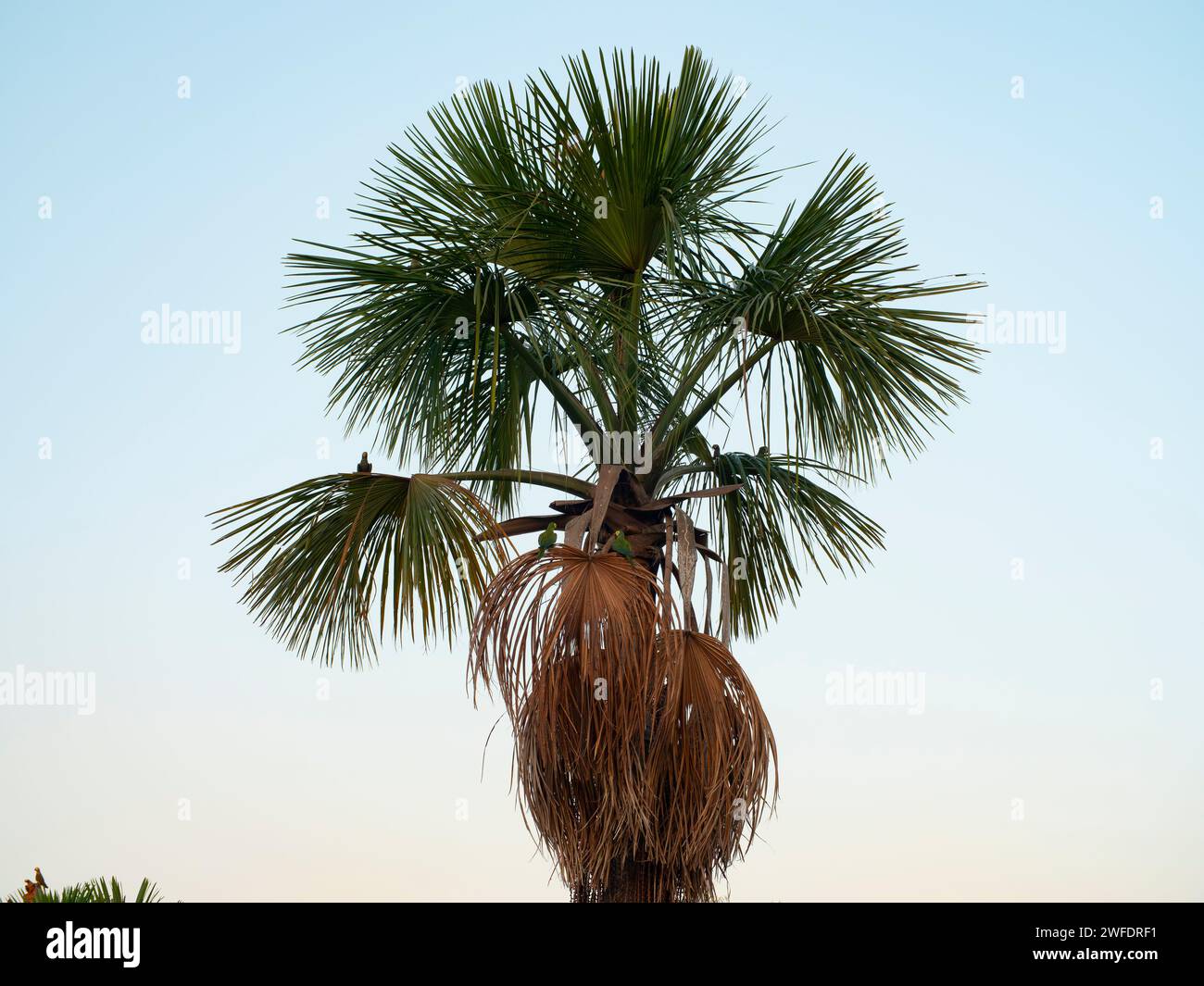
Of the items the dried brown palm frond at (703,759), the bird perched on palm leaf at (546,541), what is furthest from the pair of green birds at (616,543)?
the dried brown palm frond at (703,759)

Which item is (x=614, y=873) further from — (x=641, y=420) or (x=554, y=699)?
(x=641, y=420)

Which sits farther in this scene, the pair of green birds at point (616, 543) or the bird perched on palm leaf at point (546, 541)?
the pair of green birds at point (616, 543)

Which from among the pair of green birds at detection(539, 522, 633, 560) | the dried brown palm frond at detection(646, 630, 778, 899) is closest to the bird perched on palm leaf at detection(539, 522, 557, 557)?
the pair of green birds at detection(539, 522, 633, 560)

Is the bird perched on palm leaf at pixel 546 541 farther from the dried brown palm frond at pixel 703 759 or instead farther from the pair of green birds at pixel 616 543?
the dried brown palm frond at pixel 703 759

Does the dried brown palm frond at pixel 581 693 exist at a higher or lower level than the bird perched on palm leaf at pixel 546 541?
lower

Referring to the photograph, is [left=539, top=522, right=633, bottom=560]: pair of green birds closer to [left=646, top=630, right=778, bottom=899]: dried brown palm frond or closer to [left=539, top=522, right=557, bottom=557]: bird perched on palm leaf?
[left=539, top=522, right=557, bottom=557]: bird perched on palm leaf

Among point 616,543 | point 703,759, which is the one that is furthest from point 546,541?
point 703,759

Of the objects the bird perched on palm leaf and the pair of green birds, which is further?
the pair of green birds

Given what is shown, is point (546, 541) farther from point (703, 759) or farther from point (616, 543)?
point (703, 759)

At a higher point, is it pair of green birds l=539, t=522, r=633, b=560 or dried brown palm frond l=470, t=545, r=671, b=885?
pair of green birds l=539, t=522, r=633, b=560

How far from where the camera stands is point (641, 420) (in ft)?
25.1

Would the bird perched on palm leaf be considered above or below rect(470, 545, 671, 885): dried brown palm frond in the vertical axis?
above
